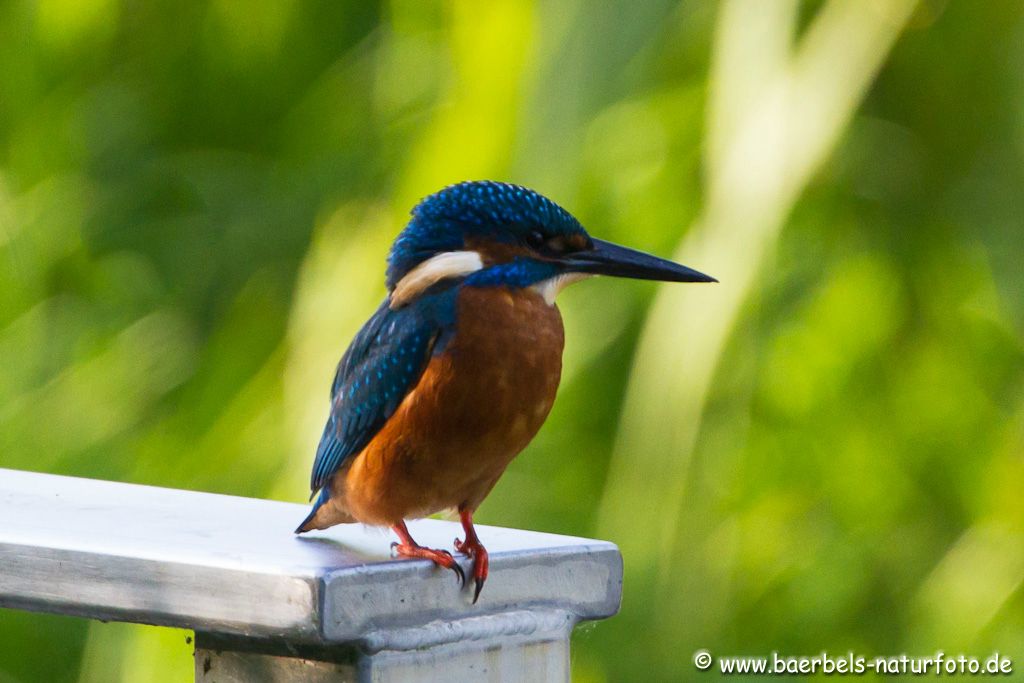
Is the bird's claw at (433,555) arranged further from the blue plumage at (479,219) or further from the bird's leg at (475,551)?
the blue plumage at (479,219)

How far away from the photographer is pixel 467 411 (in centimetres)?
105

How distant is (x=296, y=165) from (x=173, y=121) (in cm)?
28

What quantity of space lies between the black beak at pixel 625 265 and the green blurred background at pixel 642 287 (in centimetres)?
57

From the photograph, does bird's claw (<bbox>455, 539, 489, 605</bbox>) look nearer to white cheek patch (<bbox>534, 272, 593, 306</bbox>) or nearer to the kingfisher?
the kingfisher

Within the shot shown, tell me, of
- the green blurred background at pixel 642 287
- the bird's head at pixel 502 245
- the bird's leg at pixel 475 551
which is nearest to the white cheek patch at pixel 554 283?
the bird's head at pixel 502 245

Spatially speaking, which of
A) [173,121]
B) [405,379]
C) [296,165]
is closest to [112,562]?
[405,379]

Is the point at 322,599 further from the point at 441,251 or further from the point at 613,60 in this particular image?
the point at 613,60

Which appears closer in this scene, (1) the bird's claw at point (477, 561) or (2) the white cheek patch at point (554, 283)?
(1) the bird's claw at point (477, 561)

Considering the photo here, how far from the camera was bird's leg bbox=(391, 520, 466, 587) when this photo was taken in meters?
0.81

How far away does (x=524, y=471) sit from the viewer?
1872 millimetres

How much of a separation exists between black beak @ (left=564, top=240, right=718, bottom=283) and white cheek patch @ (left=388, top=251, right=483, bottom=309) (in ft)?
0.26

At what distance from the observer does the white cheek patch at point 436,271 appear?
109 cm

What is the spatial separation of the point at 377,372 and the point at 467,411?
99mm

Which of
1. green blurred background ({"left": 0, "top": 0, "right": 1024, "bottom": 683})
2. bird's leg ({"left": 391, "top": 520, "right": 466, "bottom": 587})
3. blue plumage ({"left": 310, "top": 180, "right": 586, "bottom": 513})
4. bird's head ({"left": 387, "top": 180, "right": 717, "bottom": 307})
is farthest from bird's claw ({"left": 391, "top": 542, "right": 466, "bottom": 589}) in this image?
green blurred background ({"left": 0, "top": 0, "right": 1024, "bottom": 683})
